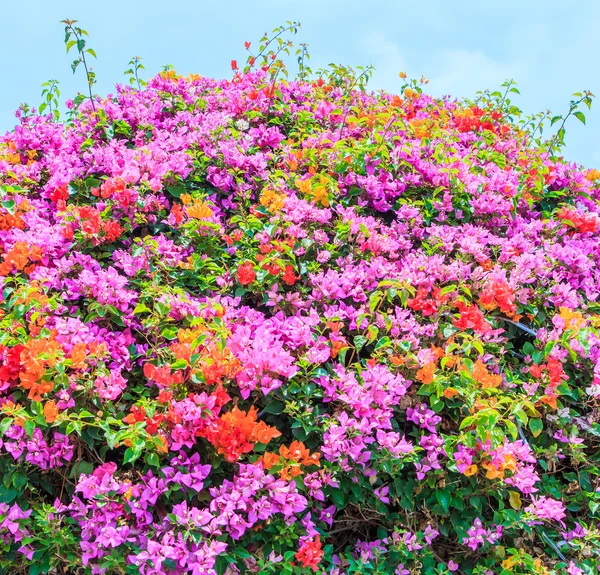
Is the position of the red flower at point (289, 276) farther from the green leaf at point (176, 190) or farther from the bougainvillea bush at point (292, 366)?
the green leaf at point (176, 190)

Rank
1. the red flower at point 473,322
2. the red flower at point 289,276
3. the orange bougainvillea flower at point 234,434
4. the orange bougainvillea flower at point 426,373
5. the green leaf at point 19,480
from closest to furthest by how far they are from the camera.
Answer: the orange bougainvillea flower at point 234,434
the green leaf at point 19,480
the orange bougainvillea flower at point 426,373
the red flower at point 473,322
the red flower at point 289,276

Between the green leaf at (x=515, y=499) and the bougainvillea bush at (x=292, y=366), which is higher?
the bougainvillea bush at (x=292, y=366)

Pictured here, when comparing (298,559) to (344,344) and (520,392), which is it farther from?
(520,392)

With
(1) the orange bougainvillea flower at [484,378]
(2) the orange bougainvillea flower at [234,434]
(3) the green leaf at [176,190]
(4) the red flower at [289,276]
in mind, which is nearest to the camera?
(2) the orange bougainvillea flower at [234,434]

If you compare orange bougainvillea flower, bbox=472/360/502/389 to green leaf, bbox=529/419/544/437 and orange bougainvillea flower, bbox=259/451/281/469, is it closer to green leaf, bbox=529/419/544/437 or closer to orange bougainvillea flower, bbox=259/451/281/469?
green leaf, bbox=529/419/544/437

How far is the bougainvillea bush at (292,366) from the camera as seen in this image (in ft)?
7.50

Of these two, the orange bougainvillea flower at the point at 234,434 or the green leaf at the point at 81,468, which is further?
the green leaf at the point at 81,468

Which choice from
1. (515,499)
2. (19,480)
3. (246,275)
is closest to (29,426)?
(19,480)

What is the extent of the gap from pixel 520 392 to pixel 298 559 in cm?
136

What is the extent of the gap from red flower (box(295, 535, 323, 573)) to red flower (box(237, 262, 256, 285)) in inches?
48.4

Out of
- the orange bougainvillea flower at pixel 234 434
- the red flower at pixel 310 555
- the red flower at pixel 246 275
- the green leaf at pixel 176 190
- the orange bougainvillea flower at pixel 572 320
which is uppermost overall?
the green leaf at pixel 176 190

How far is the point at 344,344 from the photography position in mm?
2650

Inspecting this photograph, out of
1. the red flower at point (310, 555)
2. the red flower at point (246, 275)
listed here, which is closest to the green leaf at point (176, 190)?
the red flower at point (246, 275)

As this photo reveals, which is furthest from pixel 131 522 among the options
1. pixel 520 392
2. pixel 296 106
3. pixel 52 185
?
pixel 296 106
